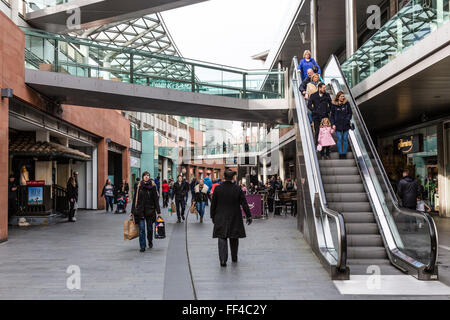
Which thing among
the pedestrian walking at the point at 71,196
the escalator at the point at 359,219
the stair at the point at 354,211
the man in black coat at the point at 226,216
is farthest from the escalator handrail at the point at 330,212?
the pedestrian walking at the point at 71,196

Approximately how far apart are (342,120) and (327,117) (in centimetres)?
48

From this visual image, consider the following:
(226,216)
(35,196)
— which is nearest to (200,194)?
(35,196)

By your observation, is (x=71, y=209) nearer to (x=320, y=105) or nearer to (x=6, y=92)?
(x=6, y=92)

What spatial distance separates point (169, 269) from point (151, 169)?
94.7ft

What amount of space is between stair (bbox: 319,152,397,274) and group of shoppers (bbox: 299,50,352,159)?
0.38m

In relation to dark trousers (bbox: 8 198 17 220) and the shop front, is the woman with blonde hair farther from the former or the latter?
dark trousers (bbox: 8 198 17 220)

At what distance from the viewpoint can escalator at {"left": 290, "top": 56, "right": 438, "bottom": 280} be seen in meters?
6.59

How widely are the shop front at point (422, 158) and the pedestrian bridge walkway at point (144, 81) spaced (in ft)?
16.7

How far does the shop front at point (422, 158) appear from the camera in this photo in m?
16.0

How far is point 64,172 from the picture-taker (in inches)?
838

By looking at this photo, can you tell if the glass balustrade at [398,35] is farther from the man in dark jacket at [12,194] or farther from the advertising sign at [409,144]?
the man in dark jacket at [12,194]

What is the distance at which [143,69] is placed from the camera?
15.7 meters

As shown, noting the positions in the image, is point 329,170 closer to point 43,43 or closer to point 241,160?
point 43,43

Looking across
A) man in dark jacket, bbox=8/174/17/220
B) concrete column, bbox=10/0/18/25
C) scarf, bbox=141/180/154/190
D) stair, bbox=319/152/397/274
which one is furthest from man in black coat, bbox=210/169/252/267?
concrete column, bbox=10/0/18/25
